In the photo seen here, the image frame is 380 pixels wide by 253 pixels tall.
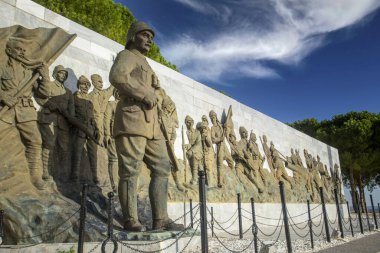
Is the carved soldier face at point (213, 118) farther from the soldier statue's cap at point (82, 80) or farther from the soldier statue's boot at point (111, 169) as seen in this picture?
the soldier statue's cap at point (82, 80)

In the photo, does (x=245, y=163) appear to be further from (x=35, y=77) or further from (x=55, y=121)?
(x=35, y=77)

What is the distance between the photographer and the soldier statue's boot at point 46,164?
565cm

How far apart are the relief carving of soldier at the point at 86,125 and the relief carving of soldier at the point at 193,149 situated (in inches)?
138

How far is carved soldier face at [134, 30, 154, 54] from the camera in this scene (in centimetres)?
494

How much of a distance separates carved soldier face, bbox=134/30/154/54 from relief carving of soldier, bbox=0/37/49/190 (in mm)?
2083

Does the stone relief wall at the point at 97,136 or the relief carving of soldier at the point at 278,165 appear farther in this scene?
the relief carving of soldier at the point at 278,165

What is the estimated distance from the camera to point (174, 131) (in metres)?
9.27

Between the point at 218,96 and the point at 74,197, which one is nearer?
the point at 74,197

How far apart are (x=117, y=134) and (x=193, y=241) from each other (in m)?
1.87

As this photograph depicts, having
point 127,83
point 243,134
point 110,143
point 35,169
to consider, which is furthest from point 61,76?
point 243,134

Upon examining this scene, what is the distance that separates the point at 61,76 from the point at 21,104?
111 cm

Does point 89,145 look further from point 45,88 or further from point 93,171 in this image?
point 45,88

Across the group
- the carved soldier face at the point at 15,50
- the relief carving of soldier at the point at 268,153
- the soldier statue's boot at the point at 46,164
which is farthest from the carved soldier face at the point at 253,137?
the carved soldier face at the point at 15,50

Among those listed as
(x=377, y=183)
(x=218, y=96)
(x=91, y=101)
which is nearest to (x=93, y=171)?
(x=91, y=101)
